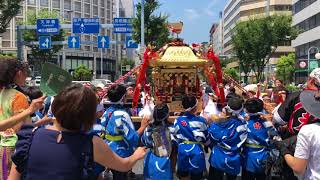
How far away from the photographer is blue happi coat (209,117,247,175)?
5.62 metres

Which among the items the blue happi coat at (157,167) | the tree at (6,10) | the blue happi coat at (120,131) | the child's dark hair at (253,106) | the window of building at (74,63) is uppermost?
the tree at (6,10)

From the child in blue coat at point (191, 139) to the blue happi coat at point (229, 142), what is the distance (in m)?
0.17

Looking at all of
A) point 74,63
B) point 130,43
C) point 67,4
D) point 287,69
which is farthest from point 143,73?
point 67,4

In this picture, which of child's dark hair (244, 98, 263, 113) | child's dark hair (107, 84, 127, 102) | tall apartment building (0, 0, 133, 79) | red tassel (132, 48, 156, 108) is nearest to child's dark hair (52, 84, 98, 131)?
child's dark hair (107, 84, 127, 102)

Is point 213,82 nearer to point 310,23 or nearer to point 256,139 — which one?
point 256,139

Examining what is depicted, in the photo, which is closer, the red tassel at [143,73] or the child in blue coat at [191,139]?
the child in blue coat at [191,139]

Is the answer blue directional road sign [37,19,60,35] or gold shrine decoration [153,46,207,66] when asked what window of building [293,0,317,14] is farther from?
gold shrine decoration [153,46,207,66]

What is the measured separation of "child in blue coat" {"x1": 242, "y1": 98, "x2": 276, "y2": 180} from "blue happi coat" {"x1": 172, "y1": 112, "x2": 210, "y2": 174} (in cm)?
60

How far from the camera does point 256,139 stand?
5723 mm

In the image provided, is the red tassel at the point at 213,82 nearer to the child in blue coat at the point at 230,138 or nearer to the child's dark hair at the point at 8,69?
the child in blue coat at the point at 230,138

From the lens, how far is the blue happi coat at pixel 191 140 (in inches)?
221

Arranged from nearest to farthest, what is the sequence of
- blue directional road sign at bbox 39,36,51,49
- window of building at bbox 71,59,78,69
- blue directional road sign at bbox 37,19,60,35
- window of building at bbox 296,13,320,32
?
blue directional road sign at bbox 37,19,60,35 < blue directional road sign at bbox 39,36,51,49 < window of building at bbox 296,13,320,32 < window of building at bbox 71,59,78,69

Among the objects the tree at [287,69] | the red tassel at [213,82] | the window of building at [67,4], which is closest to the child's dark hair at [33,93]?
the red tassel at [213,82]

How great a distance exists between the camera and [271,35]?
32.1 m
